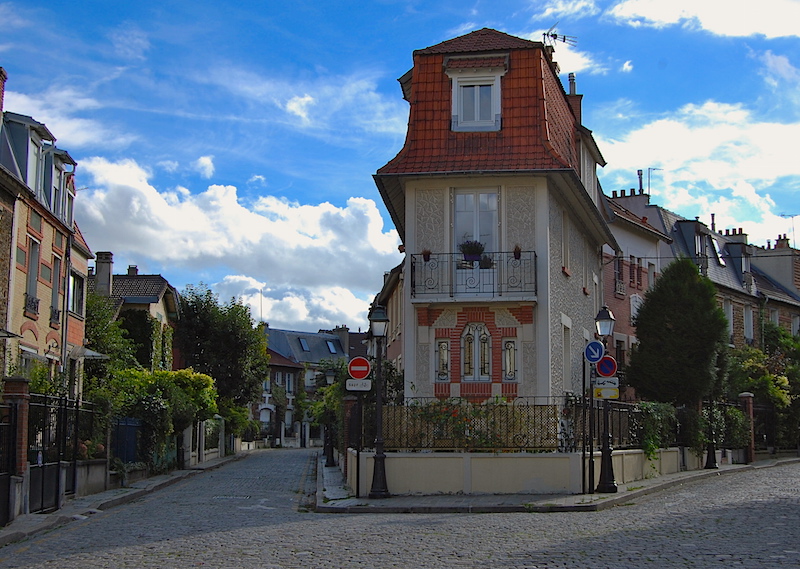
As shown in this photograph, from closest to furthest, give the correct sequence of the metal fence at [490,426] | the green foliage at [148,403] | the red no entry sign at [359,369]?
the metal fence at [490,426] → the red no entry sign at [359,369] → the green foliage at [148,403]

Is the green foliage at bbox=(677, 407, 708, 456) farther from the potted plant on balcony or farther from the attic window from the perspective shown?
the attic window

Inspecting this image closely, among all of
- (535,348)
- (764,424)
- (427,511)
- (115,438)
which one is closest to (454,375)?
(535,348)

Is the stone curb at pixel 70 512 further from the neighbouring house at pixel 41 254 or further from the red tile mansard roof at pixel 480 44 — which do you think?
the red tile mansard roof at pixel 480 44

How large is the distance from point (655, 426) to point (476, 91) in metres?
9.23

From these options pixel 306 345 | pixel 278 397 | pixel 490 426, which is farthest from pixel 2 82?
pixel 306 345

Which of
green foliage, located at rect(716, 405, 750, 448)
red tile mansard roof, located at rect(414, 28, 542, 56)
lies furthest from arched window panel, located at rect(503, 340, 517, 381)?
green foliage, located at rect(716, 405, 750, 448)

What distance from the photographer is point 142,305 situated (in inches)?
1731

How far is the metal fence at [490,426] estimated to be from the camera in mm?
19391

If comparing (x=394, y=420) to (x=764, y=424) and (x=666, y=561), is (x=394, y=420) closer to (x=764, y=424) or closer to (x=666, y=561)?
(x=666, y=561)

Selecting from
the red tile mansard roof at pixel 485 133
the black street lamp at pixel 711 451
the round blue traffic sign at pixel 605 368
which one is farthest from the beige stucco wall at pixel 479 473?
the black street lamp at pixel 711 451

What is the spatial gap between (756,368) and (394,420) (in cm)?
2273

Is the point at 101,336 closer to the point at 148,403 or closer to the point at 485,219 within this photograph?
the point at 148,403

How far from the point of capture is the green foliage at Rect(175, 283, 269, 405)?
49844mm

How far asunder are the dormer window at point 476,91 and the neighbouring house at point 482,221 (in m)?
0.03
